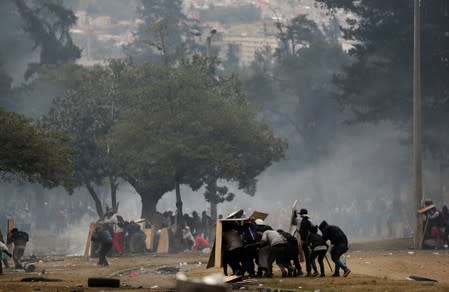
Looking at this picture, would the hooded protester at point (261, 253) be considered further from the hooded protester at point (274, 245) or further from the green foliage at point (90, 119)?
the green foliage at point (90, 119)

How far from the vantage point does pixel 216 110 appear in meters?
57.1

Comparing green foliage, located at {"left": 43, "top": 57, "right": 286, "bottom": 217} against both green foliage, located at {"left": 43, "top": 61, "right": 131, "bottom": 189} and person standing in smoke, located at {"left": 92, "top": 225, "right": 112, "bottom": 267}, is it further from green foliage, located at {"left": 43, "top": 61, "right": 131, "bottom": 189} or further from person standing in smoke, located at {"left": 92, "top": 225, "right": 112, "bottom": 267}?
person standing in smoke, located at {"left": 92, "top": 225, "right": 112, "bottom": 267}

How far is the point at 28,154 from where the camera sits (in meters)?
41.9

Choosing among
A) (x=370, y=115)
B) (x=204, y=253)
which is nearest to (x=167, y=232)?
(x=204, y=253)

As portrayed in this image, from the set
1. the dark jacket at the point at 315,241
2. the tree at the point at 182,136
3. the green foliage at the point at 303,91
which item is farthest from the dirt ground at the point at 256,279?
the green foliage at the point at 303,91

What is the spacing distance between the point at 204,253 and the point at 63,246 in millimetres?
18082

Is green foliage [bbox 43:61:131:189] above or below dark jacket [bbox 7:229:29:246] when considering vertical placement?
above

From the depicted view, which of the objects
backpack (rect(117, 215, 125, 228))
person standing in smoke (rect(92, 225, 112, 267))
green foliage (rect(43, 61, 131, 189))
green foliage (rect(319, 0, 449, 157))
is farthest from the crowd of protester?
green foliage (rect(319, 0, 449, 157))

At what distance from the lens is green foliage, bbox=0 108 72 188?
4191 cm

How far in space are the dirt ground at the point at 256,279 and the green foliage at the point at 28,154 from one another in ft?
9.72

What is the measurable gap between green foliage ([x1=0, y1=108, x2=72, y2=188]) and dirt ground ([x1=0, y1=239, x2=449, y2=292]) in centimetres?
296

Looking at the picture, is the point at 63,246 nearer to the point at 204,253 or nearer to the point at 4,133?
the point at 204,253

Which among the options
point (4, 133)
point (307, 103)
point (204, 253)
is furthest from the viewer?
point (307, 103)

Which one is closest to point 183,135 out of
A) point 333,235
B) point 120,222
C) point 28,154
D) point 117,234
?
point 117,234
